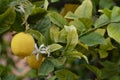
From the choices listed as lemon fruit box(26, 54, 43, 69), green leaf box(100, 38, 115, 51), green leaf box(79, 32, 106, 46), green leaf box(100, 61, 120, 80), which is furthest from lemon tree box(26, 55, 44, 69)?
green leaf box(100, 61, 120, 80)

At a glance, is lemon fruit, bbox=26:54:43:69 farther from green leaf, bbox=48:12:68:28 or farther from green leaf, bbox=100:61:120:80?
green leaf, bbox=100:61:120:80

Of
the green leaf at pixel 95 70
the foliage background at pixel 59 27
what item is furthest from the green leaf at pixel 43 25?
the green leaf at pixel 95 70

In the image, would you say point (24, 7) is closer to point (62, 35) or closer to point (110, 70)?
point (62, 35)

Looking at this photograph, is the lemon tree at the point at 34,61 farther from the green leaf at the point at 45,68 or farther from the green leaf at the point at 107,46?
the green leaf at the point at 107,46

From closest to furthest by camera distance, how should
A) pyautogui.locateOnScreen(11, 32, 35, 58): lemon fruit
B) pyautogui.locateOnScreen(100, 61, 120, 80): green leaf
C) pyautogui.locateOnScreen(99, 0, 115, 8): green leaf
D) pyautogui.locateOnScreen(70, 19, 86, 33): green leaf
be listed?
1. pyautogui.locateOnScreen(11, 32, 35, 58): lemon fruit
2. pyautogui.locateOnScreen(70, 19, 86, 33): green leaf
3. pyautogui.locateOnScreen(99, 0, 115, 8): green leaf
4. pyautogui.locateOnScreen(100, 61, 120, 80): green leaf

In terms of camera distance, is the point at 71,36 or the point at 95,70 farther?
the point at 95,70

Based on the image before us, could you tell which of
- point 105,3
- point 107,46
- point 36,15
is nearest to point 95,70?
point 107,46
